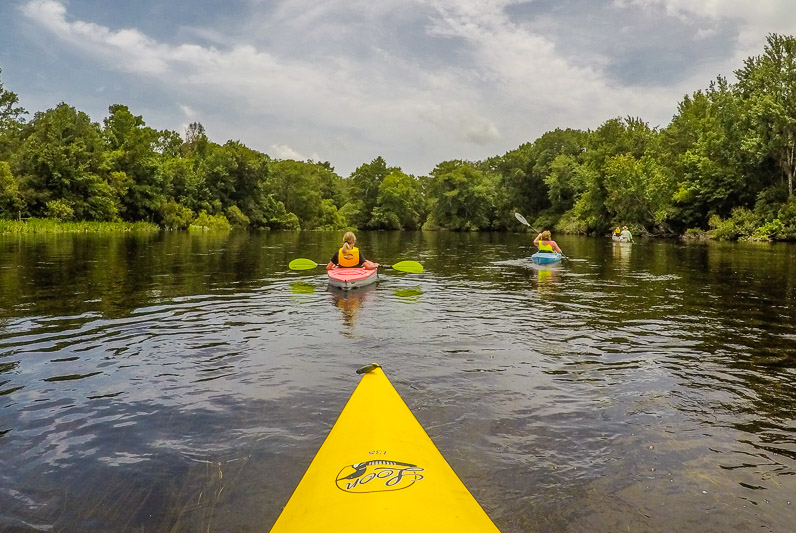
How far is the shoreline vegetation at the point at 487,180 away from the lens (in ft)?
122

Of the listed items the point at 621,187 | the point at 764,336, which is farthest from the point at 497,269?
the point at 621,187

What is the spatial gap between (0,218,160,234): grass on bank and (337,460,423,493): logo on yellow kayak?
128 feet

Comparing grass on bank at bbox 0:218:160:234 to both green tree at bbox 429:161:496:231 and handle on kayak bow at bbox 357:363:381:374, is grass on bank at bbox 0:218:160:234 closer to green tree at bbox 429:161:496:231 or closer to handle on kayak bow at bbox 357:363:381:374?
handle on kayak bow at bbox 357:363:381:374

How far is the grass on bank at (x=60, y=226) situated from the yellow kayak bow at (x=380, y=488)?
127ft

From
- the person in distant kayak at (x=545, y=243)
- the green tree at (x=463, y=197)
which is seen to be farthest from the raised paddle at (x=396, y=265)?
the green tree at (x=463, y=197)

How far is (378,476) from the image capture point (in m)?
3.00

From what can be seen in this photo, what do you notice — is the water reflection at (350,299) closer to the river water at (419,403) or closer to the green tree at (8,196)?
the river water at (419,403)

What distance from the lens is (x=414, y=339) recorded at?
26.0ft

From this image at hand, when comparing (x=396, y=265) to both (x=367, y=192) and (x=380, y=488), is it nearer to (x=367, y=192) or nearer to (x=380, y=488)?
(x=380, y=488)

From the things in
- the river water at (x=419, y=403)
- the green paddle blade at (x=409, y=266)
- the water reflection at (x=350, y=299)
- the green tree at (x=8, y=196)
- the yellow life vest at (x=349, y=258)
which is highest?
the green tree at (x=8, y=196)

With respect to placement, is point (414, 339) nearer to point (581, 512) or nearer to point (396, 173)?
point (581, 512)

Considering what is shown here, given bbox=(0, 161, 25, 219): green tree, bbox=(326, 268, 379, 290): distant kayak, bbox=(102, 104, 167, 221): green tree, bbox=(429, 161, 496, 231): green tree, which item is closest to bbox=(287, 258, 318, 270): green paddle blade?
bbox=(326, 268, 379, 290): distant kayak

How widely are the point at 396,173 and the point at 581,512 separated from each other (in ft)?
294

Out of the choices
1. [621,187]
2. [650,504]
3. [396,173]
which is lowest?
[650,504]
